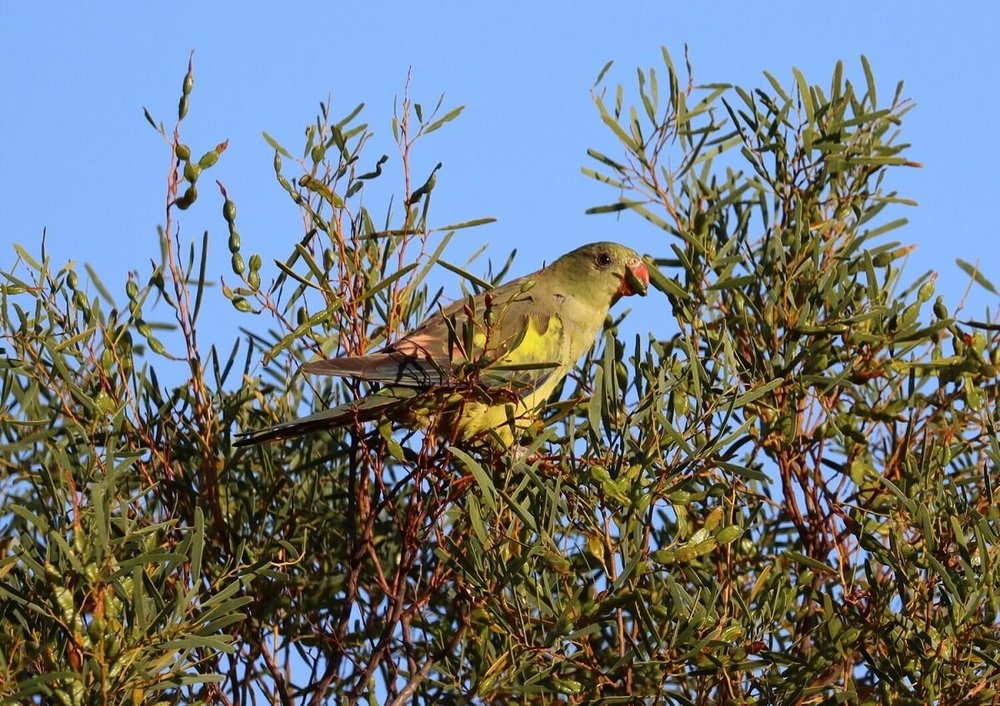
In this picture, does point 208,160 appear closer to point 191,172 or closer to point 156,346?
point 191,172

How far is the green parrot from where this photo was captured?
2752 mm

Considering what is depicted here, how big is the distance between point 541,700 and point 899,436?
1305 mm

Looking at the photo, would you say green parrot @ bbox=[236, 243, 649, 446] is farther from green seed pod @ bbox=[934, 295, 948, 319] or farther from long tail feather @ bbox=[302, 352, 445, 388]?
green seed pod @ bbox=[934, 295, 948, 319]

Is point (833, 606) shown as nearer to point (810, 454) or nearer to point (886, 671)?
point (886, 671)

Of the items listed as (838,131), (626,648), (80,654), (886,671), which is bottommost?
(886,671)

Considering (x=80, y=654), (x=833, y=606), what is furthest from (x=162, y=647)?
(x=833, y=606)

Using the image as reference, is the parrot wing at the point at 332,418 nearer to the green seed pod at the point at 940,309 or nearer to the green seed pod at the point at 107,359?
the green seed pod at the point at 107,359

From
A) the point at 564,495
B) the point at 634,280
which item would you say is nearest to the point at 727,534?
the point at 564,495

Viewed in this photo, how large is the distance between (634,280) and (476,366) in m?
1.95

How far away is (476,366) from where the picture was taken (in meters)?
2.66

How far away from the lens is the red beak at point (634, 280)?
446 centimetres

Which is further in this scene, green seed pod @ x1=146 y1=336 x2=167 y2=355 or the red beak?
the red beak

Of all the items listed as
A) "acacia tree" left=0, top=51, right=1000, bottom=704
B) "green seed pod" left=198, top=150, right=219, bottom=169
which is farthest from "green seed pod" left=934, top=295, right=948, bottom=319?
"green seed pod" left=198, top=150, right=219, bottom=169

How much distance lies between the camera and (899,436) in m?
3.41
